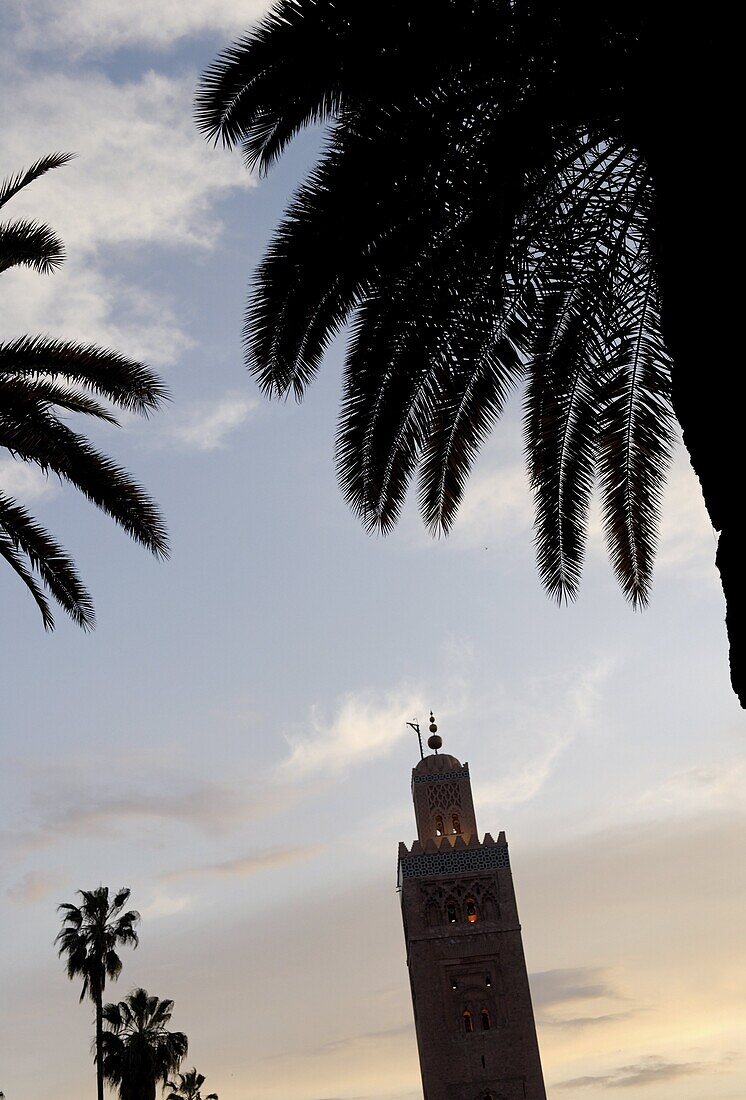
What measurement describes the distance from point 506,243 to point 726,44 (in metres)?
3.57

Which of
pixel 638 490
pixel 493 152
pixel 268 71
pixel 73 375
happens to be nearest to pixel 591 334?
pixel 638 490

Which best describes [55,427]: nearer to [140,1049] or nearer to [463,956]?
[140,1049]

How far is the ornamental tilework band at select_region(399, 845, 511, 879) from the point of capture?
42.3 metres

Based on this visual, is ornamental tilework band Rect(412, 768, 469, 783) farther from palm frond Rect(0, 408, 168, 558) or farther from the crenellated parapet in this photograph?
palm frond Rect(0, 408, 168, 558)

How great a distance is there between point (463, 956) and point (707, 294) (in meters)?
39.7

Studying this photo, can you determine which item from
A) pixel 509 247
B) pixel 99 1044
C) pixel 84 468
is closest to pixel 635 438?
pixel 509 247

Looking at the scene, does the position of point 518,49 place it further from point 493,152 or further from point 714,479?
point 714,479

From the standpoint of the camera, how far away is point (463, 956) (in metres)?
A: 40.8

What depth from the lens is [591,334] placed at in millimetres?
9859

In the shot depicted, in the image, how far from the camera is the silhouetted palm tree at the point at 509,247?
5.23 metres

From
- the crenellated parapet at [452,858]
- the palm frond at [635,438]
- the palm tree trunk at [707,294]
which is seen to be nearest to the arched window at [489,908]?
the crenellated parapet at [452,858]

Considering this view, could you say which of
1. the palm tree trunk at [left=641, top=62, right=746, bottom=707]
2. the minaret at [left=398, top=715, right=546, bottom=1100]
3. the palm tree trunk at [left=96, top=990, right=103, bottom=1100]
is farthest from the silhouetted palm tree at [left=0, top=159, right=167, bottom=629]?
the minaret at [left=398, top=715, right=546, bottom=1100]

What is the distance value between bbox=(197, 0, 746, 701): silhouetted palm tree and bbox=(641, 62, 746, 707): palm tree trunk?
12mm

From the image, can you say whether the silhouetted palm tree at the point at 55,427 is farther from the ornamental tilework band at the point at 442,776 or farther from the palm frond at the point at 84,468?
the ornamental tilework band at the point at 442,776
